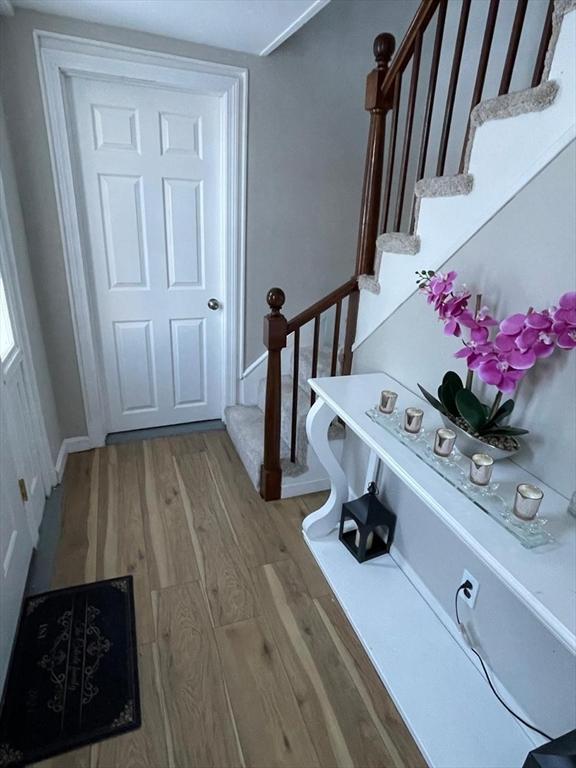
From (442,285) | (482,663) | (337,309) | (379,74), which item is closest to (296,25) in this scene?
(379,74)

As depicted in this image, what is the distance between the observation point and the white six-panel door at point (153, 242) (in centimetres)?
233

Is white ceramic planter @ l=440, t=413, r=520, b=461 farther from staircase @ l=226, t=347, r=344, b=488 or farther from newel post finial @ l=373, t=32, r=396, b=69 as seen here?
newel post finial @ l=373, t=32, r=396, b=69

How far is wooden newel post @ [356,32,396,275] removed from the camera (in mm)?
1644

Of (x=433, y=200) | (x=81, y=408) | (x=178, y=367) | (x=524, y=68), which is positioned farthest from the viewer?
(x=178, y=367)

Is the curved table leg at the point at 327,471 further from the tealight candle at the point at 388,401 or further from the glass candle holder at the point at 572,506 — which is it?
the glass candle holder at the point at 572,506

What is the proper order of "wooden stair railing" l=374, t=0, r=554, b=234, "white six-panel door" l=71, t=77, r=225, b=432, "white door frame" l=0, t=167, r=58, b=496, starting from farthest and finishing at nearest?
"white six-panel door" l=71, t=77, r=225, b=432
"white door frame" l=0, t=167, r=58, b=496
"wooden stair railing" l=374, t=0, r=554, b=234

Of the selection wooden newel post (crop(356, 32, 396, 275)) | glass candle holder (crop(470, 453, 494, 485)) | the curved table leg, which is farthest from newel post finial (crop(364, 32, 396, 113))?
glass candle holder (crop(470, 453, 494, 485))

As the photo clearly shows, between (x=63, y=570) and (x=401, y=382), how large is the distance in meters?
1.67

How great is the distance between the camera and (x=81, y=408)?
2672 millimetres

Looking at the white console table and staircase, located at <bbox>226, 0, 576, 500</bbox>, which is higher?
staircase, located at <bbox>226, 0, 576, 500</bbox>

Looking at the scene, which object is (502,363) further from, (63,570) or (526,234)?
(63,570)

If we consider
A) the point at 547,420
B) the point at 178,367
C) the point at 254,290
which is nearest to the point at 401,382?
the point at 547,420

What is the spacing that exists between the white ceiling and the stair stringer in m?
1.04

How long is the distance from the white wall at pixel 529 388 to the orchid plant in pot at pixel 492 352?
7 cm
